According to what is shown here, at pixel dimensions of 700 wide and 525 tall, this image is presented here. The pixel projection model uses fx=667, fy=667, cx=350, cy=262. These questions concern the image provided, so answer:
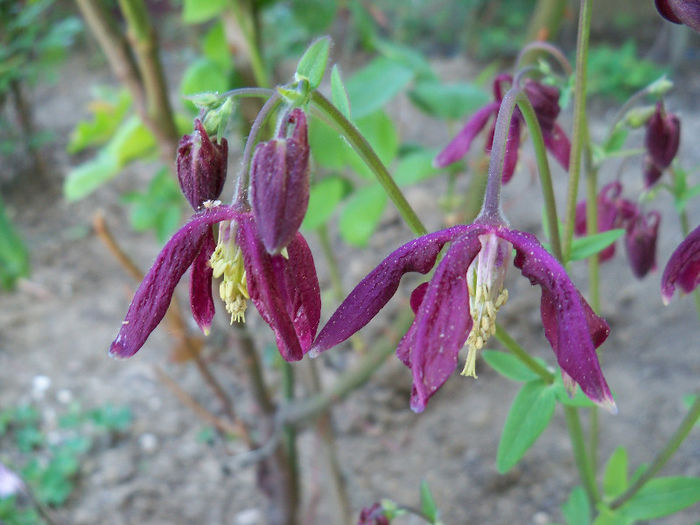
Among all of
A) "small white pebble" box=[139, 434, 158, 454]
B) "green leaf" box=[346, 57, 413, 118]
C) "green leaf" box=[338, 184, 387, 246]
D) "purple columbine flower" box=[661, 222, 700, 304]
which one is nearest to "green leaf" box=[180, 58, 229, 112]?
"green leaf" box=[346, 57, 413, 118]

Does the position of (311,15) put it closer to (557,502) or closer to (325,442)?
(325,442)

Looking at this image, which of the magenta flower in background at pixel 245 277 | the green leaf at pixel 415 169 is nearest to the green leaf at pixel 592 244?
the magenta flower in background at pixel 245 277

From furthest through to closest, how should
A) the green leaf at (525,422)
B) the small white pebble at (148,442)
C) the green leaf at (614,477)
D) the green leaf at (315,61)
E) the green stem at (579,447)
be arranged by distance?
the small white pebble at (148,442) < the green leaf at (614,477) < the green stem at (579,447) < the green leaf at (525,422) < the green leaf at (315,61)

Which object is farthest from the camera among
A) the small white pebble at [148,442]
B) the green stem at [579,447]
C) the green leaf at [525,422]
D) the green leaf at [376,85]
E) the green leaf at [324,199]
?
the small white pebble at [148,442]

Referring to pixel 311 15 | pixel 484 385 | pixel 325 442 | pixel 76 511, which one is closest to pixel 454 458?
pixel 484 385

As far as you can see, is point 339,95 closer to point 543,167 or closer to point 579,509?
point 543,167

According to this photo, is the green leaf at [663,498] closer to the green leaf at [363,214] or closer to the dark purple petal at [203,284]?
the dark purple petal at [203,284]

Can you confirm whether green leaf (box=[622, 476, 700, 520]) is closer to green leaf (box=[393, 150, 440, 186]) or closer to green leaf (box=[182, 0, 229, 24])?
green leaf (box=[393, 150, 440, 186])
